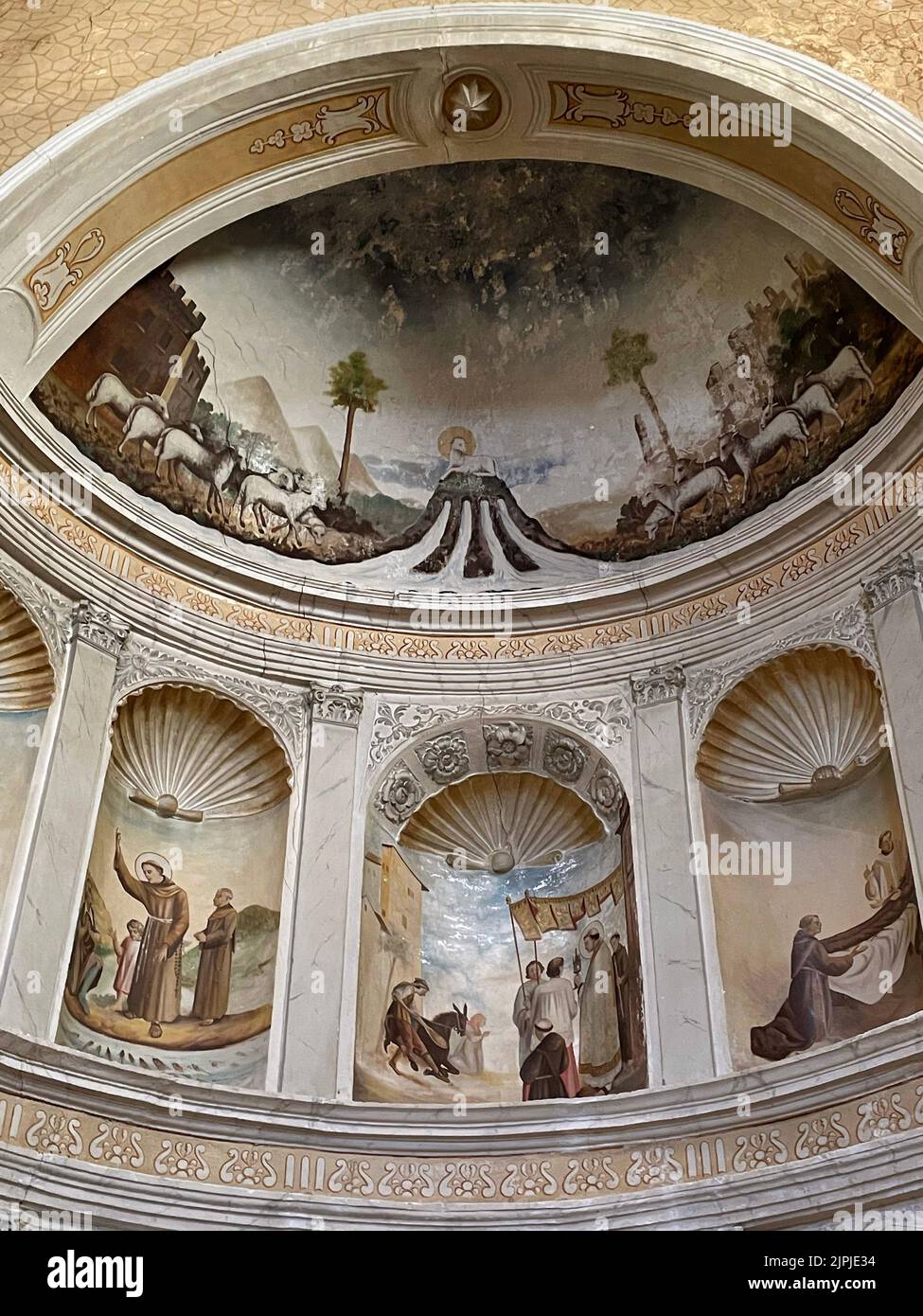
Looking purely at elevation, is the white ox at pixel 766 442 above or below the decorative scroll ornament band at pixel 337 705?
above

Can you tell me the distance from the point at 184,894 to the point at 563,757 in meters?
3.78

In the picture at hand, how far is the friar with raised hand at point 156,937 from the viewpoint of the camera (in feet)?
38.7

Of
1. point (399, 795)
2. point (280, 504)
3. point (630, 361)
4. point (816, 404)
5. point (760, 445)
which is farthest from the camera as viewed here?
point (630, 361)

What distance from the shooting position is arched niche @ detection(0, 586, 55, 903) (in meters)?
11.8

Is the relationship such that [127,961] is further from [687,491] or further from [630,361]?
[630,361]

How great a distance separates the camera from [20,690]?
1224cm

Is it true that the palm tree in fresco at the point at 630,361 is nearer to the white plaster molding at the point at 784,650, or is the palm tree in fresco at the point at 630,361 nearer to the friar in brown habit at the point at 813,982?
the white plaster molding at the point at 784,650

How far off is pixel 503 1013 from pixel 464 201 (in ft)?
26.8

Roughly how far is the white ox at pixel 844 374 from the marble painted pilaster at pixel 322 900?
5.31 meters

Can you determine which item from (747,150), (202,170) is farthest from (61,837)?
(747,150)

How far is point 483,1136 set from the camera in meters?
11.1

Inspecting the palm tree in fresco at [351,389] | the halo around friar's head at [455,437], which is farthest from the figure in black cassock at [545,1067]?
the halo around friar's head at [455,437]

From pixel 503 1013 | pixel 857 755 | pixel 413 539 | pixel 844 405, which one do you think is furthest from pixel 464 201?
pixel 503 1013

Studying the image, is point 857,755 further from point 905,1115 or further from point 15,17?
point 15,17
